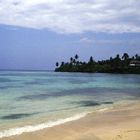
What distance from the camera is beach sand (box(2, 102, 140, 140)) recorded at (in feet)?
38.8

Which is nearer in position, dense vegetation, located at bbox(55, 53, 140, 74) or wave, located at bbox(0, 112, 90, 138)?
wave, located at bbox(0, 112, 90, 138)

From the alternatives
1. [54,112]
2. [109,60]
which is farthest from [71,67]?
[54,112]

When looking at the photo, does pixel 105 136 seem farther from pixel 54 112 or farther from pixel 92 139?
pixel 54 112

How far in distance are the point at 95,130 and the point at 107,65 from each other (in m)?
131

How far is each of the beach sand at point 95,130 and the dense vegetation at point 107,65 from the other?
120m

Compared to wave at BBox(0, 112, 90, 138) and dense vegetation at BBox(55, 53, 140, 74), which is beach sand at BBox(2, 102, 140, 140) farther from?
dense vegetation at BBox(55, 53, 140, 74)

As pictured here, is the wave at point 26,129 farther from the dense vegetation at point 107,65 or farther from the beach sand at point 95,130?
the dense vegetation at point 107,65

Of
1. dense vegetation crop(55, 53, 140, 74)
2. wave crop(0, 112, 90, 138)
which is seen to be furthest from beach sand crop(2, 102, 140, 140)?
dense vegetation crop(55, 53, 140, 74)

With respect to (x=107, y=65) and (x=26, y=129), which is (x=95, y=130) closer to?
(x=26, y=129)

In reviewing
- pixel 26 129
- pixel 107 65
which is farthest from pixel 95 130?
pixel 107 65

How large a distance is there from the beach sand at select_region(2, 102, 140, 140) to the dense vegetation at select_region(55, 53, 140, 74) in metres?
120

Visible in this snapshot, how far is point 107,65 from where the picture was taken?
143250mm

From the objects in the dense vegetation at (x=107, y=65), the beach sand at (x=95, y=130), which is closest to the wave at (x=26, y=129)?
the beach sand at (x=95, y=130)

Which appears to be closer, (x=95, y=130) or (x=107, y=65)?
(x=95, y=130)
